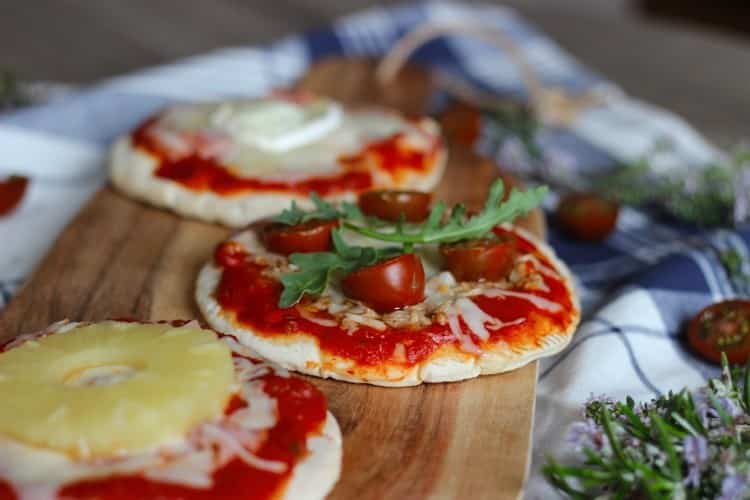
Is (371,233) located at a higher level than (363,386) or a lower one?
higher

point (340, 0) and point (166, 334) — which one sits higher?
point (166, 334)

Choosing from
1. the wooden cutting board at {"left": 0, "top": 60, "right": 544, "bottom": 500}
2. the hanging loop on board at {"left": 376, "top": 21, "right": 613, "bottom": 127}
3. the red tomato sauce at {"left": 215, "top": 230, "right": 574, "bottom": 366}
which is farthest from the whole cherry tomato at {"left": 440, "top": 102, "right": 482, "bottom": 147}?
the red tomato sauce at {"left": 215, "top": 230, "right": 574, "bottom": 366}

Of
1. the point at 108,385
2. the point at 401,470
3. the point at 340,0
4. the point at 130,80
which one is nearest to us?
the point at 108,385

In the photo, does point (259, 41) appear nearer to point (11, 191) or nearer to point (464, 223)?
point (11, 191)

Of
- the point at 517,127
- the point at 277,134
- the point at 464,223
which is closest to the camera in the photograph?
the point at 464,223

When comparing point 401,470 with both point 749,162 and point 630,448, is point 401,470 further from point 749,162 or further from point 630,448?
point 749,162

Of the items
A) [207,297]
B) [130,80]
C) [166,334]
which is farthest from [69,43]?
[166,334]

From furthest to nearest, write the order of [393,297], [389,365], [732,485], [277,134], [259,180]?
[277,134]
[259,180]
[393,297]
[389,365]
[732,485]

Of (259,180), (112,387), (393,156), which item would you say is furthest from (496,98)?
(112,387)
